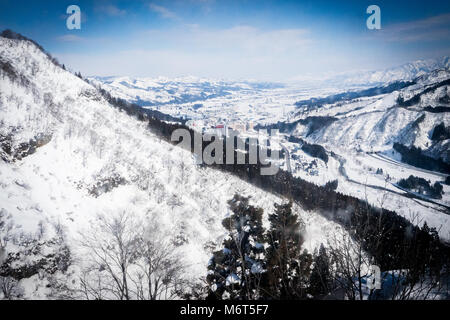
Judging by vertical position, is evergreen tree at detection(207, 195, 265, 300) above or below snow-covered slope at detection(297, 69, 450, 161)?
below

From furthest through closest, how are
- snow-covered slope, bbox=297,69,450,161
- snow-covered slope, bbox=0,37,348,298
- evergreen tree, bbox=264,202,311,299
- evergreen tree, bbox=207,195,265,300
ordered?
snow-covered slope, bbox=297,69,450,161, snow-covered slope, bbox=0,37,348,298, evergreen tree, bbox=207,195,265,300, evergreen tree, bbox=264,202,311,299

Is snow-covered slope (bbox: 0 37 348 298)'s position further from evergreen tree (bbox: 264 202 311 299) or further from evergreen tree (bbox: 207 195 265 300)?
evergreen tree (bbox: 264 202 311 299)

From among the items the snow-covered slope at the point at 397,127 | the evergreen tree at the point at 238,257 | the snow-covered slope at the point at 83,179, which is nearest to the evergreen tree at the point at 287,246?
the evergreen tree at the point at 238,257

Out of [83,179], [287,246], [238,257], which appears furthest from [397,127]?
[83,179]

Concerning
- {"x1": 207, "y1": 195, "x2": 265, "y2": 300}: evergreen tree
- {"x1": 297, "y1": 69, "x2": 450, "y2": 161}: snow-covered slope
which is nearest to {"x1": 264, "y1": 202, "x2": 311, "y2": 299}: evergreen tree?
{"x1": 207, "y1": 195, "x2": 265, "y2": 300}: evergreen tree

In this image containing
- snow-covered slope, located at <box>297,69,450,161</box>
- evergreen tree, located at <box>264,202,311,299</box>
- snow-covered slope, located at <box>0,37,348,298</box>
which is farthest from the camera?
snow-covered slope, located at <box>297,69,450,161</box>

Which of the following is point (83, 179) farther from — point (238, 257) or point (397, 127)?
point (397, 127)
